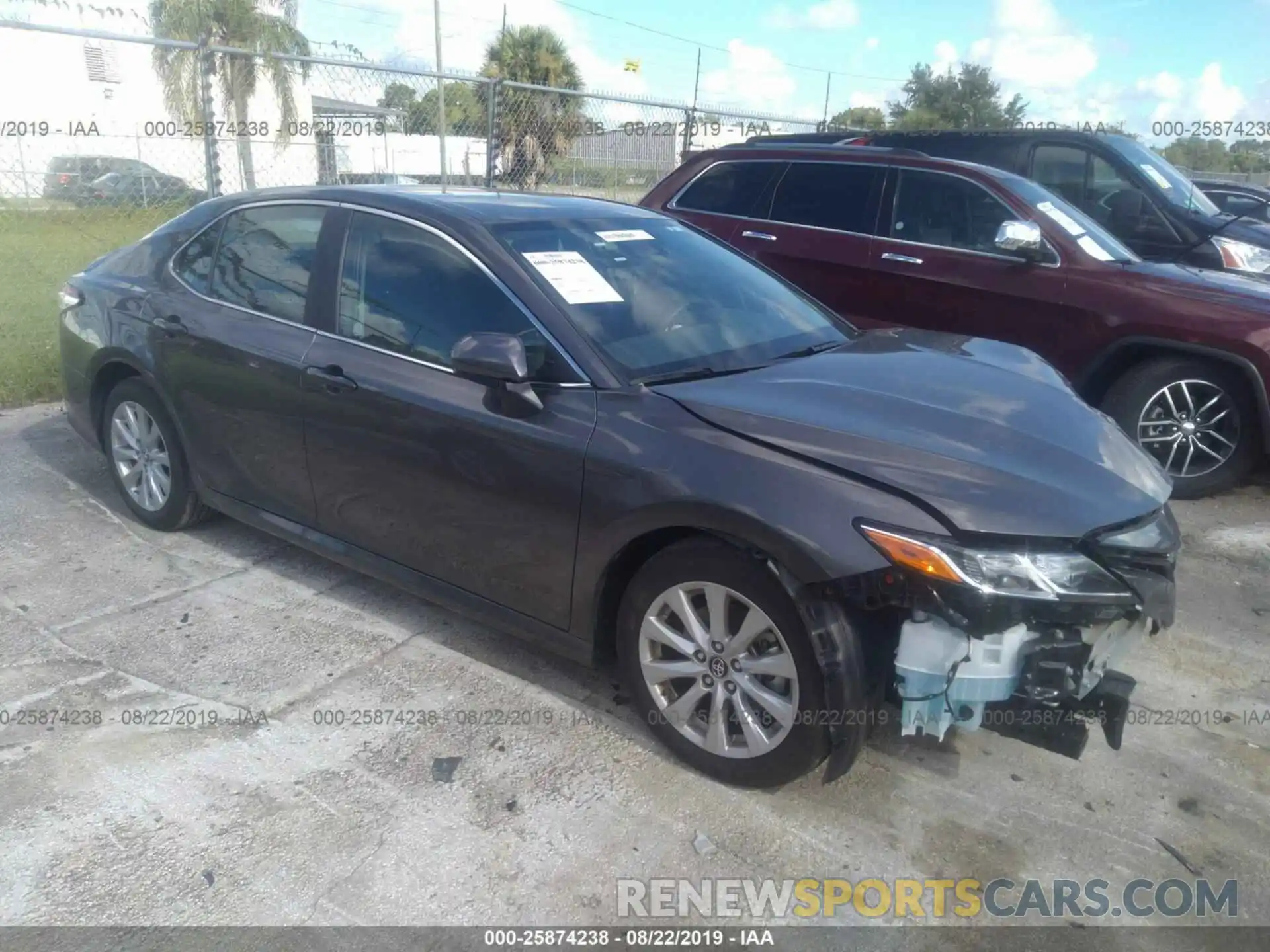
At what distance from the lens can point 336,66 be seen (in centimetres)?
833

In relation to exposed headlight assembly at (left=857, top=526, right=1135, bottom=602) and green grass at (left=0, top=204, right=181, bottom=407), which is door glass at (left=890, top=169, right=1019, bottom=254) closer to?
exposed headlight assembly at (left=857, top=526, right=1135, bottom=602)

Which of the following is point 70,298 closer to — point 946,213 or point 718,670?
point 718,670

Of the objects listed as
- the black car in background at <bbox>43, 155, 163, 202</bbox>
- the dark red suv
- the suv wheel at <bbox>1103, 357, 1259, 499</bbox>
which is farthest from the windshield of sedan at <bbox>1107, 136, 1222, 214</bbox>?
the black car in background at <bbox>43, 155, 163, 202</bbox>

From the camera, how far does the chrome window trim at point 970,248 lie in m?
6.00

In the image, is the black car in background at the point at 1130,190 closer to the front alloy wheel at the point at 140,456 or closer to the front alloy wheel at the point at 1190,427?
the front alloy wheel at the point at 1190,427

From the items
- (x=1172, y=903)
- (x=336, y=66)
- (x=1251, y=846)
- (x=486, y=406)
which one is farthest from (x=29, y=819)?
(x=336, y=66)

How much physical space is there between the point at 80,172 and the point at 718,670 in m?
9.34

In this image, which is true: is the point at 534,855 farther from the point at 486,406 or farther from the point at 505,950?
the point at 486,406

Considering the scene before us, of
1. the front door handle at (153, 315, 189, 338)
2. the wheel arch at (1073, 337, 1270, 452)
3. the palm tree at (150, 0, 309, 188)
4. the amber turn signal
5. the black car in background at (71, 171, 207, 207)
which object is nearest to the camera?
the amber turn signal

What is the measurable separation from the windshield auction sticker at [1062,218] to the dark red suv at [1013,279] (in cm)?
1

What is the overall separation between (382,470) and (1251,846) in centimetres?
297

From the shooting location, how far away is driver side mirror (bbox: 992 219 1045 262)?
5.87m

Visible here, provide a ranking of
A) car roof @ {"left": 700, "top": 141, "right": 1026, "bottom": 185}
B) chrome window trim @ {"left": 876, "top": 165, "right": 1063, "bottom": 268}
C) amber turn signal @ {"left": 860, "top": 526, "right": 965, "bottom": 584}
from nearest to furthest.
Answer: amber turn signal @ {"left": 860, "top": 526, "right": 965, "bottom": 584}
chrome window trim @ {"left": 876, "top": 165, "right": 1063, "bottom": 268}
car roof @ {"left": 700, "top": 141, "right": 1026, "bottom": 185}

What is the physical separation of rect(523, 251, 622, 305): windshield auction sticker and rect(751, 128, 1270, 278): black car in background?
186 inches
